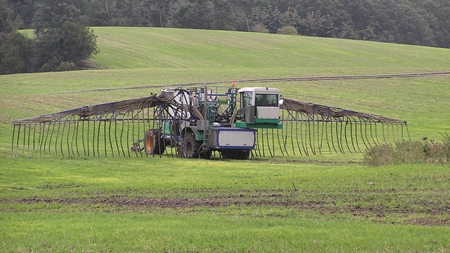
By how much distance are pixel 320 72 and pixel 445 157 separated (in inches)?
2049

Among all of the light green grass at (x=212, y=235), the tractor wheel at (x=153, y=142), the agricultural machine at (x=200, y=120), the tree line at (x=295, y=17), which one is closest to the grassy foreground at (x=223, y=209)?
the light green grass at (x=212, y=235)

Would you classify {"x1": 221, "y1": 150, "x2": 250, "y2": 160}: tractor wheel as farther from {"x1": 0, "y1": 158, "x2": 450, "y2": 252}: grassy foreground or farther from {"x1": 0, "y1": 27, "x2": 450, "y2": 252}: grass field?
→ {"x1": 0, "y1": 158, "x2": 450, "y2": 252}: grassy foreground

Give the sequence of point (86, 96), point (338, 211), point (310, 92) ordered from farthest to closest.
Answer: point (310, 92)
point (86, 96)
point (338, 211)

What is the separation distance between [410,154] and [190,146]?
39.7ft

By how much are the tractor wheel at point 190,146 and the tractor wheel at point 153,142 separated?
1.68 m

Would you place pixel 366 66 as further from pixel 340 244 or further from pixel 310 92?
pixel 340 244

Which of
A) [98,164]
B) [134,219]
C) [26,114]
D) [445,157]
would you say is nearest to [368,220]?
[134,219]

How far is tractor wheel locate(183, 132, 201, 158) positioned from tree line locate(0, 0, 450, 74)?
89.9 m

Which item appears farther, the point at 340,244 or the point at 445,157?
the point at 445,157

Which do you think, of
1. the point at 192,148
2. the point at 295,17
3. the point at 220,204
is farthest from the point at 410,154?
the point at 295,17

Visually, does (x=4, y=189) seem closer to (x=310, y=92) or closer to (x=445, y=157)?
(x=445, y=157)

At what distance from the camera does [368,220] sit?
1413cm

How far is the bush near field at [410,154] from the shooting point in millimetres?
22766

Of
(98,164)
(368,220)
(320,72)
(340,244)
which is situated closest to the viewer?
(340,244)
